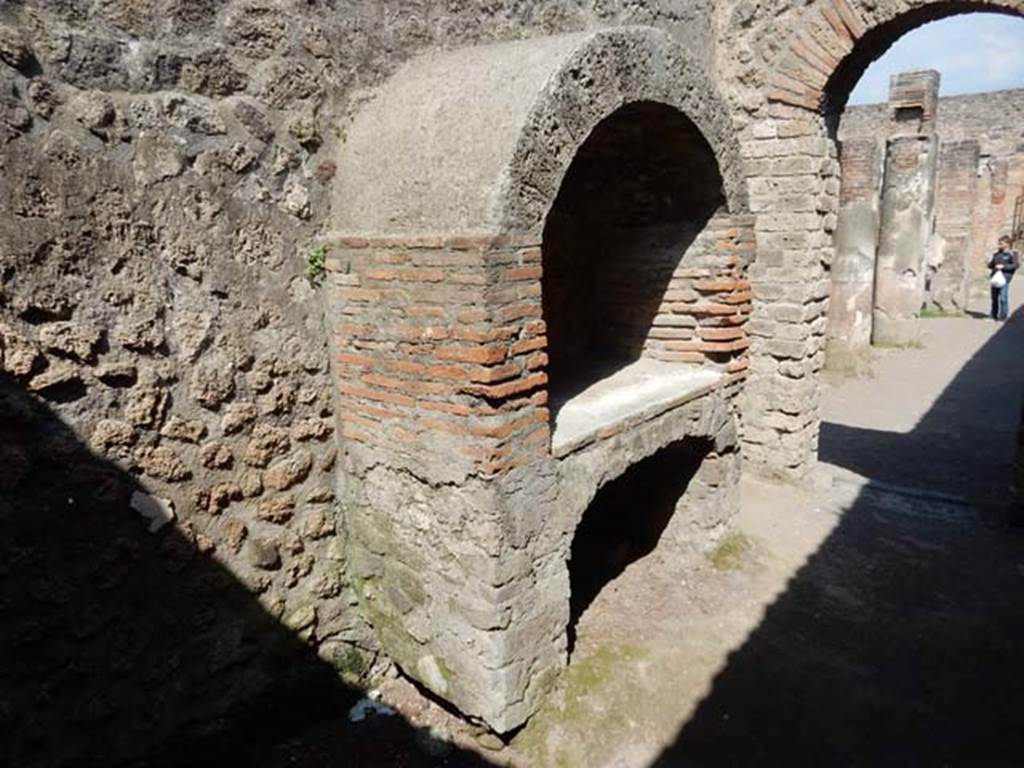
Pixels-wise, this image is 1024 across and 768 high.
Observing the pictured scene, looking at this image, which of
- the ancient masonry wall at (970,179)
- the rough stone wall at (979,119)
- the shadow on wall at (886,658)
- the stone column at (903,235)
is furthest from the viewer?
the rough stone wall at (979,119)

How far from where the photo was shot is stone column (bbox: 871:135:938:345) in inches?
425

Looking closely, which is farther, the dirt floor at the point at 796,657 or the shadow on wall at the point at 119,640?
the dirt floor at the point at 796,657

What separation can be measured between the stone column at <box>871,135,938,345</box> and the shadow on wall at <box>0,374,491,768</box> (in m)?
11.1

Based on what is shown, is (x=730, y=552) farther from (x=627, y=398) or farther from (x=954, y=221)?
(x=954, y=221)

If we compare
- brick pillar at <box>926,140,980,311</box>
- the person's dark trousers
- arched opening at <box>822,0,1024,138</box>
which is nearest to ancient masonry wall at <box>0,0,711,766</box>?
arched opening at <box>822,0,1024,138</box>

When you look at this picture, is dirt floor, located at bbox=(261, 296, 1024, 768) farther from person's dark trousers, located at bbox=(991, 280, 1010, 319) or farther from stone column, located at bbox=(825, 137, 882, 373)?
person's dark trousers, located at bbox=(991, 280, 1010, 319)

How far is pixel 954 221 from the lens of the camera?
14.8 metres

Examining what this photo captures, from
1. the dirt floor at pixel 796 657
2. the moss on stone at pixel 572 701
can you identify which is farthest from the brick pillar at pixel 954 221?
the moss on stone at pixel 572 701

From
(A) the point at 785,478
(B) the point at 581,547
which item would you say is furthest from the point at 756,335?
(B) the point at 581,547

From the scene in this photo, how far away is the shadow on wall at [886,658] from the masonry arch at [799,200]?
901 mm

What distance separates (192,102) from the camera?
103 inches

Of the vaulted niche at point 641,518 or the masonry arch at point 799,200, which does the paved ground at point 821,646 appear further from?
the masonry arch at point 799,200

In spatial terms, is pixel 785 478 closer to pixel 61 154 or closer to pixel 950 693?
pixel 950 693

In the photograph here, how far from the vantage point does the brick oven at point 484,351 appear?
8.68 ft
